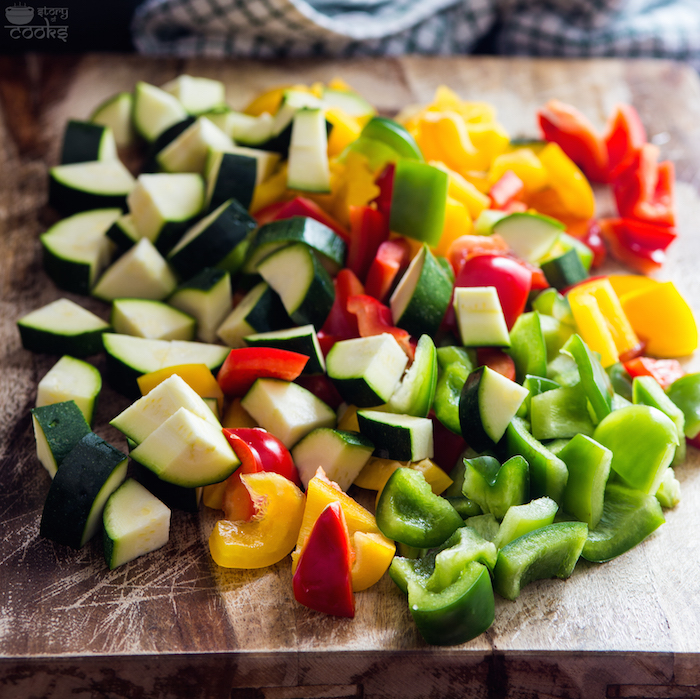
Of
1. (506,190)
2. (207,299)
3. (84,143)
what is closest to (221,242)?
(207,299)

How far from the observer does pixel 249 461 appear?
6.23 feet

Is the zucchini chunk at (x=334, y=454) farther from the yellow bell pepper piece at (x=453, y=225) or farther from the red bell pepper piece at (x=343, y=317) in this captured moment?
the yellow bell pepper piece at (x=453, y=225)

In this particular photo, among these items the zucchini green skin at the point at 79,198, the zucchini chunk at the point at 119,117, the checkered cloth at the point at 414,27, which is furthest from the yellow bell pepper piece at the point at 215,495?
the checkered cloth at the point at 414,27

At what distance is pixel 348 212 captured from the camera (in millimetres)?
2570

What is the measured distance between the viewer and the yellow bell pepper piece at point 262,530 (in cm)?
180

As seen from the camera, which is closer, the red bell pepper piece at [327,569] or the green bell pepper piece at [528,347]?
the red bell pepper piece at [327,569]

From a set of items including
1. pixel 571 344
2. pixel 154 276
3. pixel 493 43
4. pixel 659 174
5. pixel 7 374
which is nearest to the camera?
pixel 571 344

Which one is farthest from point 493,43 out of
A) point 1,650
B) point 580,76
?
point 1,650

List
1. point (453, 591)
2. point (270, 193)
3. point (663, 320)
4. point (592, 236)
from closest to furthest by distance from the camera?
point (453, 591) < point (663, 320) < point (270, 193) < point (592, 236)

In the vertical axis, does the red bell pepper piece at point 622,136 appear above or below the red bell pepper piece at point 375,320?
above

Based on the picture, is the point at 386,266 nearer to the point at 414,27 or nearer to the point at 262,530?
the point at 262,530

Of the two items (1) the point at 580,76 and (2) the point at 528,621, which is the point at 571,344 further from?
(1) the point at 580,76

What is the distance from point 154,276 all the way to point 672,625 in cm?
196

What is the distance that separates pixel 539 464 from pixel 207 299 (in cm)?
→ 123
